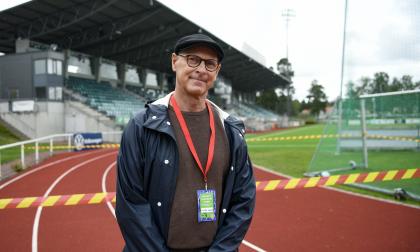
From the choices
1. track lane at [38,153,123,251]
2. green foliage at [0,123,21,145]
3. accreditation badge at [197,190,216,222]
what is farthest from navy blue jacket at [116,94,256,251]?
green foliage at [0,123,21,145]

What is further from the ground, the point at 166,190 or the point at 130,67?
the point at 130,67

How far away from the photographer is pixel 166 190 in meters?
2.15

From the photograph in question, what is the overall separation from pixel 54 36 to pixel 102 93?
21.8 ft

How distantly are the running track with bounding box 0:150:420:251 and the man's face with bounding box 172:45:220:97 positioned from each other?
11.7 ft

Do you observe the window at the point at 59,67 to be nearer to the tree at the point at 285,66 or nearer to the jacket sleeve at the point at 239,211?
the jacket sleeve at the point at 239,211

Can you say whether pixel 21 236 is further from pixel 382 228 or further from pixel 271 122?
pixel 271 122

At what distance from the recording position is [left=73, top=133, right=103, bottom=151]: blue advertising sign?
65.1 feet

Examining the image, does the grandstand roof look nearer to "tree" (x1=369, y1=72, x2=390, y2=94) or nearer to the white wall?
the white wall

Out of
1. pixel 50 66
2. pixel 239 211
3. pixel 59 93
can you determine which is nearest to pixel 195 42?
pixel 239 211

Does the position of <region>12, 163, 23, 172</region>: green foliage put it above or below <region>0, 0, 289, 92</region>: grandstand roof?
below

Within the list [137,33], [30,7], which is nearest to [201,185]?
[30,7]

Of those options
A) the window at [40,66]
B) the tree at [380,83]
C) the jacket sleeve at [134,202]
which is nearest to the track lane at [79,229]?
the jacket sleeve at [134,202]

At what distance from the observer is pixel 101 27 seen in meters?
30.0

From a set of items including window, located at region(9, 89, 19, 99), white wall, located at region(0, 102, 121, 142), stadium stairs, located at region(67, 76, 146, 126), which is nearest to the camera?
white wall, located at region(0, 102, 121, 142)
